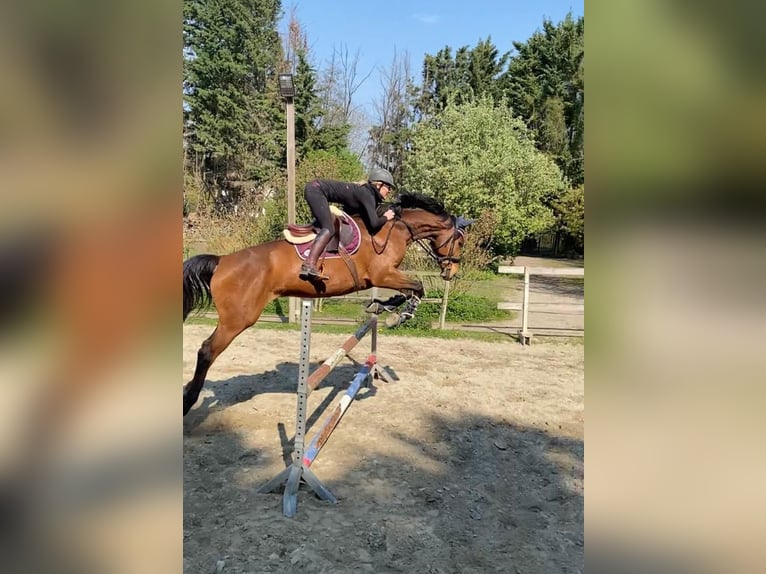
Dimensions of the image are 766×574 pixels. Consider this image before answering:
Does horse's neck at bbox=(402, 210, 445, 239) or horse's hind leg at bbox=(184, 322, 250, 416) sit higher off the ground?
horse's neck at bbox=(402, 210, 445, 239)

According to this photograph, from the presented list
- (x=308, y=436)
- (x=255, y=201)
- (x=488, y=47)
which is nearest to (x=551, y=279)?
(x=255, y=201)

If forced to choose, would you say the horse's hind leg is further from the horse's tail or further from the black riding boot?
the black riding boot

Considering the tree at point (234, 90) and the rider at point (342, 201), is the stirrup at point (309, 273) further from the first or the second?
the tree at point (234, 90)

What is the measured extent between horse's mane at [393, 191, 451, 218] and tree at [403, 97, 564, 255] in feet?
44.1

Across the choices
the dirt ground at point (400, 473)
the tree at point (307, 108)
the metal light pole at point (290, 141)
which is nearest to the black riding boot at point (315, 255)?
the dirt ground at point (400, 473)

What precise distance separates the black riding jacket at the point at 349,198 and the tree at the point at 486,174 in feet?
46.2

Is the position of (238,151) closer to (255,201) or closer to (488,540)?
(255,201)

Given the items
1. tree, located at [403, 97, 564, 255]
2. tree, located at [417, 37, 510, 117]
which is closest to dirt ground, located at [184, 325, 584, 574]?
tree, located at [403, 97, 564, 255]

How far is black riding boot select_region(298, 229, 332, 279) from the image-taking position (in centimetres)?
440

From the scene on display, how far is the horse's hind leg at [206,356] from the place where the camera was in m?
4.09

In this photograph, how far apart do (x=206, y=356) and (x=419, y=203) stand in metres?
2.59

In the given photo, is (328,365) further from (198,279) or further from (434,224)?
(434,224)

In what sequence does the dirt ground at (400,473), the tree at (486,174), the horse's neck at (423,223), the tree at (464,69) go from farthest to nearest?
the tree at (464,69) < the tree at (486,174) < the horse's neck at (423,223) < the dirt ground at (400,473)

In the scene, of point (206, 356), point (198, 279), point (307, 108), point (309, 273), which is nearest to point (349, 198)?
point (309, 273)
